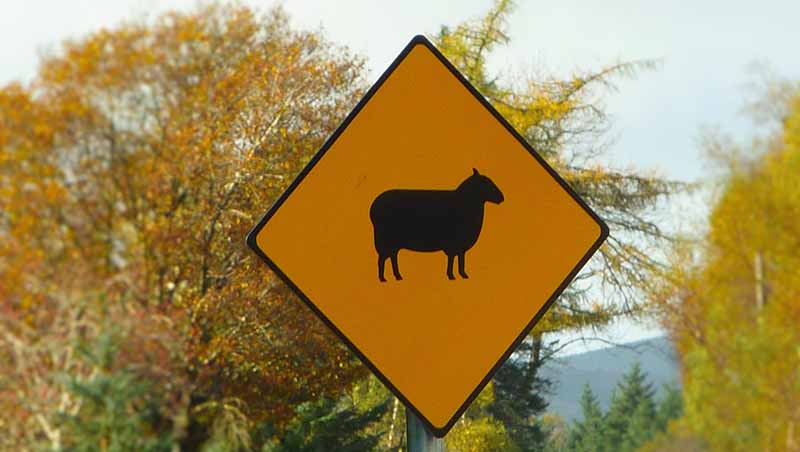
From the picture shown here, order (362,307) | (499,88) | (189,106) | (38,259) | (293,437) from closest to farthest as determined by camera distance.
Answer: (362,307) → (293,437) → (499,88) → (38,259) → (189,106)

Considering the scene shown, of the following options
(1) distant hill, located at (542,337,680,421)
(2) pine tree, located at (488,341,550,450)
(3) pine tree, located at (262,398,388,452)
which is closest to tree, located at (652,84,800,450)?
(1) distant hill, located at (542,337,680,421)

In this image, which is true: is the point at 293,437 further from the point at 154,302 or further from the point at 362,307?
the point at 362,307

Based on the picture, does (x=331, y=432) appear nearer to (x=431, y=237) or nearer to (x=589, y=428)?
(x=589, y=428)

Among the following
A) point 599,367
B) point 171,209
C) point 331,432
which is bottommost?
point 599,367

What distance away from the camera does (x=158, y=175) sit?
1034 cm

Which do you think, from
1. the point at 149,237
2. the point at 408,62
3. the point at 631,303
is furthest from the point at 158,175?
the point at 408,62

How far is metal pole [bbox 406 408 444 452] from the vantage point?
121 cm

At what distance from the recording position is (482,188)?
122 centimetres

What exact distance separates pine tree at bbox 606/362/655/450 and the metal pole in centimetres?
459

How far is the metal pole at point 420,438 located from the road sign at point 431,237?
0.02 m

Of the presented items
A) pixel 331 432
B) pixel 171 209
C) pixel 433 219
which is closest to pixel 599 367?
pixel 331 432

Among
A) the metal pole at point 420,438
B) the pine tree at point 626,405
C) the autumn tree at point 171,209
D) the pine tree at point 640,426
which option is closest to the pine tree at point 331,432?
the autumn tree at point 171,209

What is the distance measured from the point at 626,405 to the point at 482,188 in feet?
16.8

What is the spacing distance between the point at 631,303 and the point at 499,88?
1962 mm
